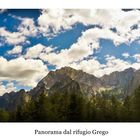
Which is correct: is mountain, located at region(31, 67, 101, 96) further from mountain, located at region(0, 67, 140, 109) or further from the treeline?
the treeline

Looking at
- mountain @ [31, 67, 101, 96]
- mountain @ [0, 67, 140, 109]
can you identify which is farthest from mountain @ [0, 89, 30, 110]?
mountain @ [31, 67, 101, 96]

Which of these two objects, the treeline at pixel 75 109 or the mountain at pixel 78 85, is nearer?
the treeline at pixel 75 109

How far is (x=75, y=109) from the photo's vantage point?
10.7 m

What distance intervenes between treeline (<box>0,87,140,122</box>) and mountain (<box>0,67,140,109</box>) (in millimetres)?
85

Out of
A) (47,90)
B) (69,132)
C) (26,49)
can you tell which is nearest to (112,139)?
(69,132)

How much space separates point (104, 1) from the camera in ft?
33.8

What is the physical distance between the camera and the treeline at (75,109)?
1047 cm

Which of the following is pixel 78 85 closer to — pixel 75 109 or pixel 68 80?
pixel 68 80

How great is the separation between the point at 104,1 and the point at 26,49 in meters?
1.56

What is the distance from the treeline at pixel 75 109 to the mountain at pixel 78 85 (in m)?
0.09

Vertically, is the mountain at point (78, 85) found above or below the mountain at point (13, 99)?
above

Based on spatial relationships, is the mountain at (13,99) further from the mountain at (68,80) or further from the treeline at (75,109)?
the mountain at (68,80)

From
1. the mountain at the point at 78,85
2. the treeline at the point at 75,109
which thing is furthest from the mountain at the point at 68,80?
the treeline at the point at 75,109

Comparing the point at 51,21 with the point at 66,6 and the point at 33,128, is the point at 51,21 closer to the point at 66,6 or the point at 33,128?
the point at 66,6
